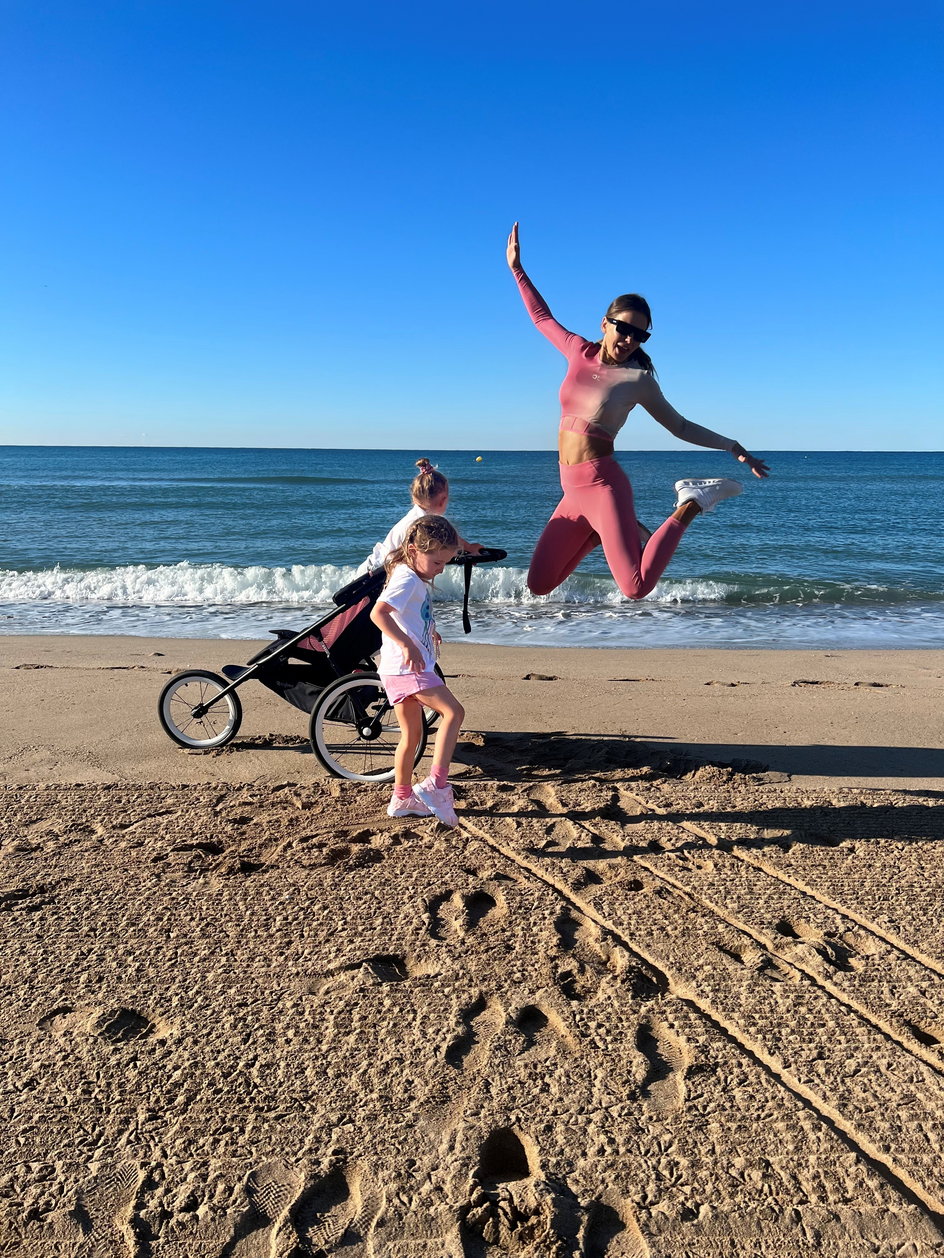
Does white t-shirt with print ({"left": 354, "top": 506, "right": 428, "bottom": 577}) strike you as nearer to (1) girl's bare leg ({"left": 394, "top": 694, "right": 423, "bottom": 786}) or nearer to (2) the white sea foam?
(1) girl's bare leg ({"left": 394, "top": 694, "right": 423, "bottom": 786})

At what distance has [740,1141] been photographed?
92.8 inches

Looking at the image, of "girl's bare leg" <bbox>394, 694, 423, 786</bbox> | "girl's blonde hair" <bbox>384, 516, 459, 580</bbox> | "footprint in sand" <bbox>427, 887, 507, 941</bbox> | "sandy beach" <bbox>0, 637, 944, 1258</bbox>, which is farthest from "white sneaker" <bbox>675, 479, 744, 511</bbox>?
"footprint in sand" <bbox>427, 887, 507, 941</bbox>

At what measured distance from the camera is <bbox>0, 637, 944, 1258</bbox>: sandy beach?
2.14 m

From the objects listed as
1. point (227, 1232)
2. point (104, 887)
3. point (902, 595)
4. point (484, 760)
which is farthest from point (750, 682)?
point (902, 595)

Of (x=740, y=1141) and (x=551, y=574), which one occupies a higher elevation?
(x=551, y=574)

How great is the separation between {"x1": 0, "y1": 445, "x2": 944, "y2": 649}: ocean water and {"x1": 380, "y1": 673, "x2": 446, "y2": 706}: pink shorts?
6475 millimetres

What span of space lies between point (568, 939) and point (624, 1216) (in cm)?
132

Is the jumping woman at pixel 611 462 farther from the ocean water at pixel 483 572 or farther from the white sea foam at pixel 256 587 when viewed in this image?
the white sea foam at pixel 256 587

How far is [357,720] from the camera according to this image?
207 inches

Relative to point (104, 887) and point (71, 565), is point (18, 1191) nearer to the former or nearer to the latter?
point (104, 887)

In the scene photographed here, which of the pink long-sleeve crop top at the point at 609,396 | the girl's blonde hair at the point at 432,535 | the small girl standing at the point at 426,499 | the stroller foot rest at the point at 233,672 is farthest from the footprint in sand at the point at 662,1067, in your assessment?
the stroller foot rest at the point at 233,672

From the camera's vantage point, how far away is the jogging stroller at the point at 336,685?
16.9 ft

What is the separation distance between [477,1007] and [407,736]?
5.65 feet

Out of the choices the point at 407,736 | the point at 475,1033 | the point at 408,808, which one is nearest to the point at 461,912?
the point at 475,1033
